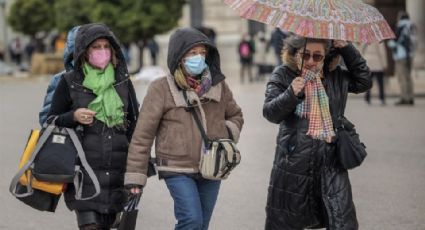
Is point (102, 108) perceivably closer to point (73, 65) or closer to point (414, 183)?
point (73, 65)

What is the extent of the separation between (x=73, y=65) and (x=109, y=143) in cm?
51

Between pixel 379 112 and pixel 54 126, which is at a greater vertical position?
pixel 54 126

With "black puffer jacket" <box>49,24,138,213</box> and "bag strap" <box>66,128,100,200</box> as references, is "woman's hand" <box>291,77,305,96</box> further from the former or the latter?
"bag strap" <box>66,128,100,200</box>

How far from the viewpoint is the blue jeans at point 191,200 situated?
613 centimetres

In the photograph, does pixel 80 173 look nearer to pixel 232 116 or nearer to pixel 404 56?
pixel 232 116

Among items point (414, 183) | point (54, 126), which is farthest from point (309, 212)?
point (414, 183)

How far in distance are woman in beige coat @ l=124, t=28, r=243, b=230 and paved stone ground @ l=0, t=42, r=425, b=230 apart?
262cm

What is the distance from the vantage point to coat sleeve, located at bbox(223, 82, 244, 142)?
643 cm

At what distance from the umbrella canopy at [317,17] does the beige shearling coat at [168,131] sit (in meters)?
0.58

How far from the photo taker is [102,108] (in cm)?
643

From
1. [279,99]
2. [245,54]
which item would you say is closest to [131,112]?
[279,99]

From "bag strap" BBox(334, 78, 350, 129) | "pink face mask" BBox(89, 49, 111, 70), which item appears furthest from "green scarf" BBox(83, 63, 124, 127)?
"bag strap" BBox(334, 78, 350, 129)

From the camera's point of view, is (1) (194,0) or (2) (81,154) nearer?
(2) (81,154)

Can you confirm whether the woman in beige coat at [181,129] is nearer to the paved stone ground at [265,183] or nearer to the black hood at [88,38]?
the black hood at [88,38]
